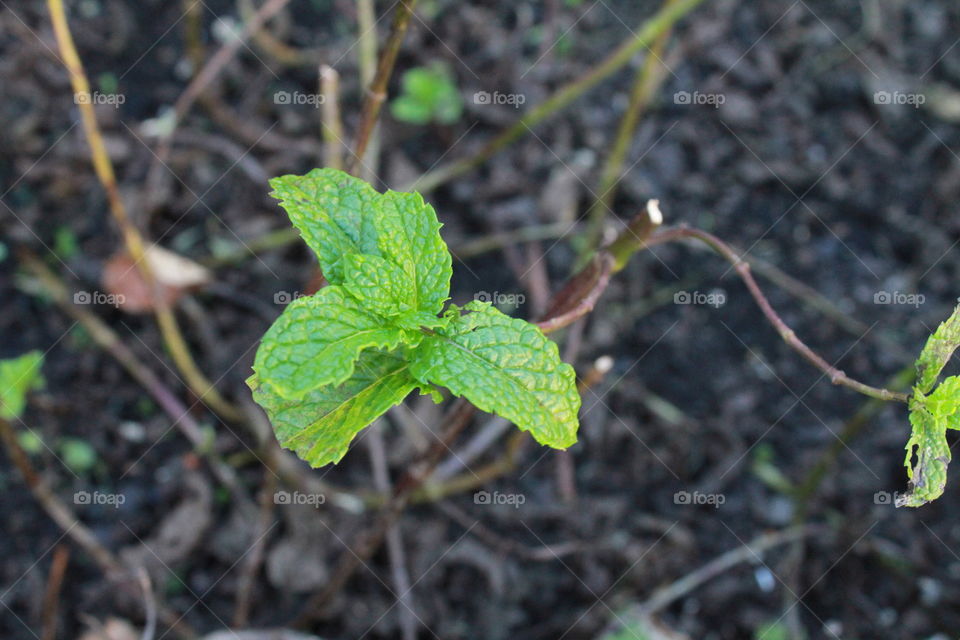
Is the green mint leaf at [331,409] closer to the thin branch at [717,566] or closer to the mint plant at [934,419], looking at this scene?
the mint plant at [934,419]

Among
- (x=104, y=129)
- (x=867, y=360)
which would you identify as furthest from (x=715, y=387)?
(x=104, y=129)

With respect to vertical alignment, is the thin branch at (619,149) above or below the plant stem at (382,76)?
below

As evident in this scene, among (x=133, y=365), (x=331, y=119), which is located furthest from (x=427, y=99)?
(x=133, y=365)

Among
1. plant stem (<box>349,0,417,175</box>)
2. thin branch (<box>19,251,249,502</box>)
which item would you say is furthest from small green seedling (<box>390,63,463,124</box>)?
plant stem (<box>349,0,417,175</box>)

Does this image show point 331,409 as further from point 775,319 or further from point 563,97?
point 563,97

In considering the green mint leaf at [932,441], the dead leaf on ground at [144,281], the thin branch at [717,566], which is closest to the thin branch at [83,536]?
the dead leaf on ground at [144,281]

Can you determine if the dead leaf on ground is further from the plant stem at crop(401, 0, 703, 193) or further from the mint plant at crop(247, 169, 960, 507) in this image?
the mint plant at crop(247, 169, 960, 507)
